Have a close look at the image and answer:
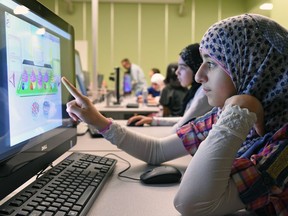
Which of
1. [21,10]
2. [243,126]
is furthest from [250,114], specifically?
[21,10]

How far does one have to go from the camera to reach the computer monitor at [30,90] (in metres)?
0.59

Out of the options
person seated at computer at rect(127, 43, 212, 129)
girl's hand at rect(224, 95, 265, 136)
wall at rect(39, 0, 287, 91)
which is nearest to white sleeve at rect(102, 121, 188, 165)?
Answer: girl's hand at rect(224, 95, 265, 136)

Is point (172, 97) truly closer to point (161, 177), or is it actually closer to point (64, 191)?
point (161, 177)

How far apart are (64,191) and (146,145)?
45 cm

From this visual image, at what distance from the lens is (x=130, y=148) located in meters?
1.03

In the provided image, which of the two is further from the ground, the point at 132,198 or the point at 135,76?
the point at 135,76

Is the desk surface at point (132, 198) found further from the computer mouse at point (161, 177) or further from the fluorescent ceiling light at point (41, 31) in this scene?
the fluorescent ceiling light at point (41, 31)

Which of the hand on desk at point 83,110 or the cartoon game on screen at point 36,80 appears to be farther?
the hand on desk at point 83,110

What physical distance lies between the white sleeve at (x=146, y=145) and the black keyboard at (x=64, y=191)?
0.33 ft

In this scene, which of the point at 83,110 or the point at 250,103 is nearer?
the point at 250,103

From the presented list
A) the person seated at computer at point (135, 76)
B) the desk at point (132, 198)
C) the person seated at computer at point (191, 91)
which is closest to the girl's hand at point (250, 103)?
the desk at point (132, 198)

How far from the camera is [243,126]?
2.13ft

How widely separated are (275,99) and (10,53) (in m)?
0.58

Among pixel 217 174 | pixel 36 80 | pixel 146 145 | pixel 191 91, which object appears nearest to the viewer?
pixel 217 174
